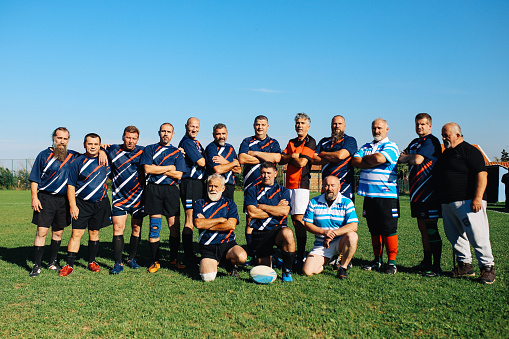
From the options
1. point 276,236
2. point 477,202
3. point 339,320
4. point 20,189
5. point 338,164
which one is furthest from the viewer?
point 20,189

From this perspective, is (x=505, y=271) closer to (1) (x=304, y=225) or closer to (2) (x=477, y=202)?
(2) (x=477, y=202)

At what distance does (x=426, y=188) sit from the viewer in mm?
5035

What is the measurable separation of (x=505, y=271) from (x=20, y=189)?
37900mm

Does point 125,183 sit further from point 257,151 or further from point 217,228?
point 257,151

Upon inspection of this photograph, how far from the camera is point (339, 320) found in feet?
11.1

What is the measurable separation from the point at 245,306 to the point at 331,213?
6.13 feet

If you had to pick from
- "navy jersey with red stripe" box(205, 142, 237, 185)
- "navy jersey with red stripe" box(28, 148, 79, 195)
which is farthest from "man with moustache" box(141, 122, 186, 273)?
"navy jersey with red stripe" box(28, 148, 79, 195)

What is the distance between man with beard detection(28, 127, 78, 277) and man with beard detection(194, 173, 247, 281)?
1.92 metres

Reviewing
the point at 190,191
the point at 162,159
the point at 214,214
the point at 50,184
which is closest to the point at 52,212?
the point at 50,184

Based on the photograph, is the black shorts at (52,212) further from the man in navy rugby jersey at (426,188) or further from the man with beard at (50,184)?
the man in navy rugby jersey at (426,188)

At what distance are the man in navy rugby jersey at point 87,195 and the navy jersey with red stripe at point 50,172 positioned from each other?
0.41ft

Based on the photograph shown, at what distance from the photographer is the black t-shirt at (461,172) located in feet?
15.2

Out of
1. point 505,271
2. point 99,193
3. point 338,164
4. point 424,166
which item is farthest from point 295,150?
point 505,271

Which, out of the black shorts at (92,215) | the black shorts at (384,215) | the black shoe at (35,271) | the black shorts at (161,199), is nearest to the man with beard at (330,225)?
the black shorts at (384,215)
